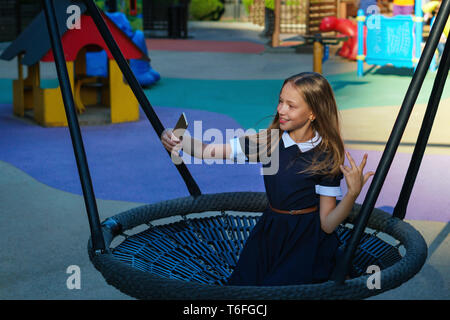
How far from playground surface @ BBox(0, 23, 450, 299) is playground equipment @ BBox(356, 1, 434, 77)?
0.31 m

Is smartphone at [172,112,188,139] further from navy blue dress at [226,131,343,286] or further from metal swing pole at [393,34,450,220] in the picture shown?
metal swing pole at [393,34,450,220]

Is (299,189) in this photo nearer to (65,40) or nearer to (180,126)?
(180,126)

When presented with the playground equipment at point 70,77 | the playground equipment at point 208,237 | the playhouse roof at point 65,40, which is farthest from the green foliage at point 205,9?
the playground equipment at point 208,237

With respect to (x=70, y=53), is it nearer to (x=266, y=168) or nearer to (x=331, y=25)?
(x=266, y=168)

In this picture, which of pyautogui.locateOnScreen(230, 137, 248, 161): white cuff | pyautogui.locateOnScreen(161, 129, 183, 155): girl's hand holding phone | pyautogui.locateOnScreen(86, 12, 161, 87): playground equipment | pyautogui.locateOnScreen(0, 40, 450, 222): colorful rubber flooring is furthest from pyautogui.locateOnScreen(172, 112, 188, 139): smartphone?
pyautogui.locateOnScreen(86, 12, 161, 87): playground equipment

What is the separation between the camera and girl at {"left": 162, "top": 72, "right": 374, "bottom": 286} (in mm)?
2221

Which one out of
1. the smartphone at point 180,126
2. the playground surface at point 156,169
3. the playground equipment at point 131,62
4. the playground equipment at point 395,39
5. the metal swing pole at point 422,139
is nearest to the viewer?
the smartphone at point 180,126

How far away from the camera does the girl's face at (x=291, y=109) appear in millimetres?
2203

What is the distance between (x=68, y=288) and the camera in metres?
3.15

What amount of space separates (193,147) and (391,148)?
2.58 feet

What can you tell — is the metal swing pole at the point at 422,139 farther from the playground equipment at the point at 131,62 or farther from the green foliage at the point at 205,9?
the green foliage at the point at 205,9

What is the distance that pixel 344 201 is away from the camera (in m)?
2.06

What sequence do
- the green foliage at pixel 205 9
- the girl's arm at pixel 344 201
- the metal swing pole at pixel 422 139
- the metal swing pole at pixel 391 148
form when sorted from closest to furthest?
the metal swing pole at pixel 391 148 → the girl's arm at pixel 344 201 → the metal swing pole at pixel 422 139 → the green foliage at pixel 205 9
